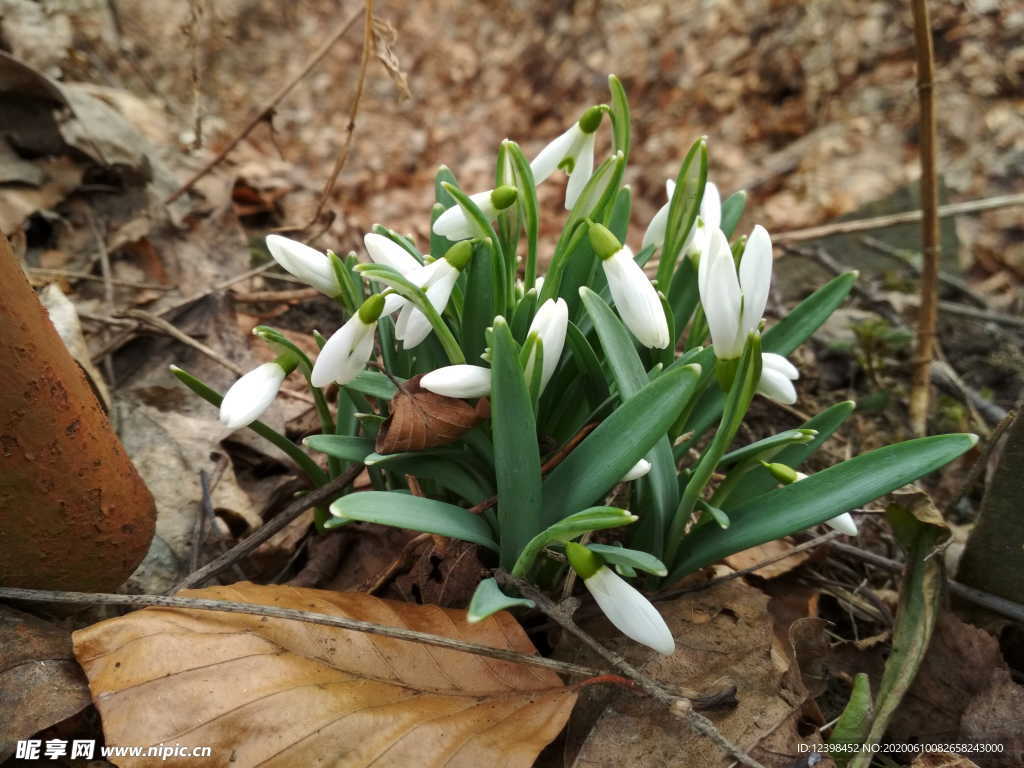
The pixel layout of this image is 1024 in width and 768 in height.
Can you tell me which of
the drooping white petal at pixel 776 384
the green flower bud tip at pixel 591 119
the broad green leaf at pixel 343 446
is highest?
the green flower bud tip at pixel 591 119

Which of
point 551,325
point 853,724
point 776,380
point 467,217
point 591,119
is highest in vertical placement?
point 591,119

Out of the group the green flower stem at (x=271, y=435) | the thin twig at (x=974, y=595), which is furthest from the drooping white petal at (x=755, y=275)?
the green flower stem at (x=271, y=435)

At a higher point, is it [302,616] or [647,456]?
[647,456]

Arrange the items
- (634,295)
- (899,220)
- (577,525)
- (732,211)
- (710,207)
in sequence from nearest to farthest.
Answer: (577,525) < (634,295) < (710,207) < (732,211) < (899,220)

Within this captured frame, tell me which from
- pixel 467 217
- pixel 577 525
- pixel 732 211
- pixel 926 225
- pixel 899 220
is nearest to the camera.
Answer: pixel 577 525

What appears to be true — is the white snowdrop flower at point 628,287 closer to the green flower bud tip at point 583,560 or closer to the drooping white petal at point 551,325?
the drooping white petal at point 551,325

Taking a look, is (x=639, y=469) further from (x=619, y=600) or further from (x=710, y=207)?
(x=710, y=207)

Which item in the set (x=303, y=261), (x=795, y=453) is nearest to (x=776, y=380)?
(x=795, y=453)
